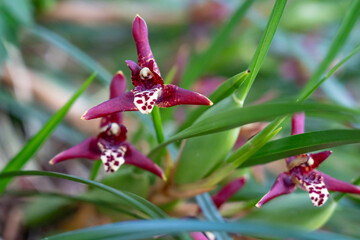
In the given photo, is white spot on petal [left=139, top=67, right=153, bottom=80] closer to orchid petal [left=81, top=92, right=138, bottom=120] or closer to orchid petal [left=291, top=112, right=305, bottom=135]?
orchid petal [left=81, top=92, right=138, bottom=120]

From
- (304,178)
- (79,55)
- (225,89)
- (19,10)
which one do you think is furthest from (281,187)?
(19,10)

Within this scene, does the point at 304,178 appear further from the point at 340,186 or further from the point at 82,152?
the point at 82,152

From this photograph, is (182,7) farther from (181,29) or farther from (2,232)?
(2,232)

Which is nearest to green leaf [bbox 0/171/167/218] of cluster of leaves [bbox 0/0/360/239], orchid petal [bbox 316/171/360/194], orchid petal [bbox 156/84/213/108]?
cluster of leaves [bbox 0/0/360/239]

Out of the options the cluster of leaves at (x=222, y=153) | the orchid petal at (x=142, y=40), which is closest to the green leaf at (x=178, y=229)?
the cluster of leaves at (x=222, y=153)

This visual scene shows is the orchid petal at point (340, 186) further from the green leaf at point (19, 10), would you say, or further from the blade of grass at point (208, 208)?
the green leaf at point (19, 10)

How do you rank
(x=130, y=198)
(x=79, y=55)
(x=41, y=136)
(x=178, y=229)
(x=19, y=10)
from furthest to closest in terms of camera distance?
1. (x=19, y=10)
2. (x=79, y=55)
3. (x=41, y=136)
4. (x=130, y=198)
5. (x=178, y=229)

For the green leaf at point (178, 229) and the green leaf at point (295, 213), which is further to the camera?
the green leaf at point (295, 213)

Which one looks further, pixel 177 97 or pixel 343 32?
pixel 343 32
